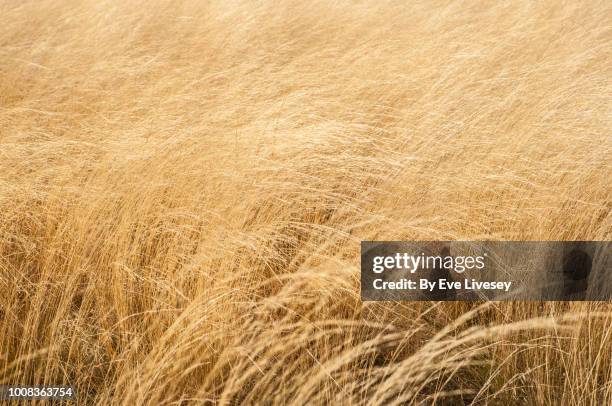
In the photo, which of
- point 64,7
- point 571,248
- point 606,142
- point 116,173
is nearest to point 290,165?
point 116,173

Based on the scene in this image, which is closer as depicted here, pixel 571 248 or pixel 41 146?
pixel 571 248

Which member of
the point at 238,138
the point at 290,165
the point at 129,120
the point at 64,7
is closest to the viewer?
the point at 290,165

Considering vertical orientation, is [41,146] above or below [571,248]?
above

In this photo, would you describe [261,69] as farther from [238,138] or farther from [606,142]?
[606,142]

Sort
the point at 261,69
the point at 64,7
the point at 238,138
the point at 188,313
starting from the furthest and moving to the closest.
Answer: the point at 64,7
the point at 261,69
the point at 238,138
the point at 188,313

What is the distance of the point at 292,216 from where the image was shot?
2.09 m

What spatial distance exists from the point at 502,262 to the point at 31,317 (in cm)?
129

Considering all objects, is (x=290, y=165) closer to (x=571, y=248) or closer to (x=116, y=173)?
(x=116, y=173)

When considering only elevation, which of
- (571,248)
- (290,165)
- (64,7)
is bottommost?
(571,248)

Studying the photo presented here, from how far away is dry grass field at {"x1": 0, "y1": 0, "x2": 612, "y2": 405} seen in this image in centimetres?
159

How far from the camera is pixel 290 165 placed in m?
2.18

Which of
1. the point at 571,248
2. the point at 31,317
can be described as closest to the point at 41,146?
the point at 31,317

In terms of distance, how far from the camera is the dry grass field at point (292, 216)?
5.23ft

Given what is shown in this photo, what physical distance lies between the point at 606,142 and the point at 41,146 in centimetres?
204
